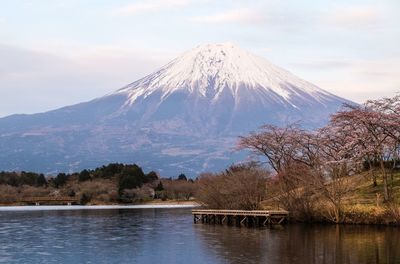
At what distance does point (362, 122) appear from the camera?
55406 mm

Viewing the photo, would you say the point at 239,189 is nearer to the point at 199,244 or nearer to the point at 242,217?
the point at 242,217

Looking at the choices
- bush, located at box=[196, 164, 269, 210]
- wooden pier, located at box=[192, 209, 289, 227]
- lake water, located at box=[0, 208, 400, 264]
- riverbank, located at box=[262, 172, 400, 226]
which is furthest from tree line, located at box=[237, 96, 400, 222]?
lake water, located at box=[0, 208, 400, 264]

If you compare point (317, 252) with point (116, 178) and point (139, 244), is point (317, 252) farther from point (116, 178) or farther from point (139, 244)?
point (116, 178)

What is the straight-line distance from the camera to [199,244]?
1596 inches

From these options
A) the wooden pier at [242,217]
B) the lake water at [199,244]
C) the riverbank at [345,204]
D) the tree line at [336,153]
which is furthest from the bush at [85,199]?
the riverbank at [345,204]

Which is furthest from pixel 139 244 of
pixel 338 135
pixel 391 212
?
pixel 338 135

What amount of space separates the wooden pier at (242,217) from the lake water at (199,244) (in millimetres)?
2640

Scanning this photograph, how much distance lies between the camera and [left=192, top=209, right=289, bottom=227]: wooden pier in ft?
182

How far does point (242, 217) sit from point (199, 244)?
64.2 feet

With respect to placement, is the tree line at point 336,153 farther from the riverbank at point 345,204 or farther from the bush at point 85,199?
the bush at point 85,199

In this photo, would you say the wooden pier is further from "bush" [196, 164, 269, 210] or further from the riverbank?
"bush" [196, 164, 269, 210]

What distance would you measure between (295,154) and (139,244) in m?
27.6

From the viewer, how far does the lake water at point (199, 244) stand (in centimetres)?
3329

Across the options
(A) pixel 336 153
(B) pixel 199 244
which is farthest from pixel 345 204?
(B) pixel 199 244
